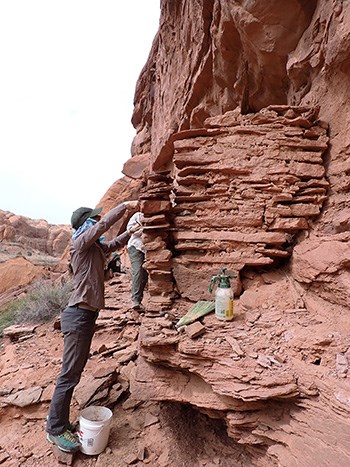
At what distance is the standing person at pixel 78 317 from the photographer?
2.38 m

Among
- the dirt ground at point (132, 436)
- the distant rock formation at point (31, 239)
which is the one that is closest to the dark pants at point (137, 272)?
the dirt ground at point (132, 436)

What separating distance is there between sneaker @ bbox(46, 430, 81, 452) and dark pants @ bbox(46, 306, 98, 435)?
0.12 ft

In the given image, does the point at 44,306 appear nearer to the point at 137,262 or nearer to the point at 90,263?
the point at 137,262

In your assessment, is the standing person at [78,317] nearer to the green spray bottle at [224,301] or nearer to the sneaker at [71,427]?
the sneaker at [71,427]

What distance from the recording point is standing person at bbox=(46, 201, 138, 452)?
238 centimetres

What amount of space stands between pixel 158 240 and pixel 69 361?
1326 millimetres

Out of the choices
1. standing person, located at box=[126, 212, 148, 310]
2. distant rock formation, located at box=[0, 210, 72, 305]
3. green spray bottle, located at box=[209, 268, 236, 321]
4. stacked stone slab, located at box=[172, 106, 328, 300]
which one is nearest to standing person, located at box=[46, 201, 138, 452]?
stacked stone slab, located at box=[172, 106, 328, 300]

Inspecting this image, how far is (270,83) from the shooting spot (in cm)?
332

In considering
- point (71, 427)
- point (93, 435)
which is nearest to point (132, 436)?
point (93, 435)

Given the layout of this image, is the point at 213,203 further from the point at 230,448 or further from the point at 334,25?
the point at 230,448

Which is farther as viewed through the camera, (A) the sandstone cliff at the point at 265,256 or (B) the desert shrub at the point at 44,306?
(B) the desert shrub at the point at 44,306

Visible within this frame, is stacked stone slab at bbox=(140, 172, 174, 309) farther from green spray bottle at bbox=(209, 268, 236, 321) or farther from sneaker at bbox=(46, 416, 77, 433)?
sneaker at bbox=(46, 416, 77, 433)

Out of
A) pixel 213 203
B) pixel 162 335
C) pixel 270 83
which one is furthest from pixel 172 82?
pixel 162 335

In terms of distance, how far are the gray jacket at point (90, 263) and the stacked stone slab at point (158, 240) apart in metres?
0.30
